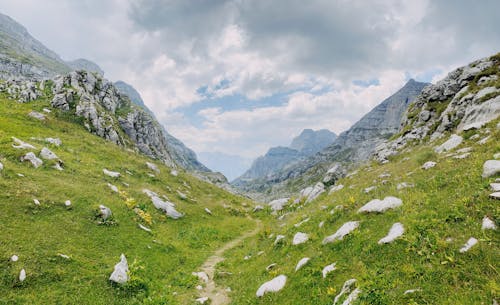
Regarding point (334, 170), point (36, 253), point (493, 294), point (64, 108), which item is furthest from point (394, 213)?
point (64, 108)

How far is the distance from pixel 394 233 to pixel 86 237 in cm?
1898

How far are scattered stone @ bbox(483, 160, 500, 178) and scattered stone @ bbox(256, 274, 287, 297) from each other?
11322 mm

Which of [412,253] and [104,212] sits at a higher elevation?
[104,212]

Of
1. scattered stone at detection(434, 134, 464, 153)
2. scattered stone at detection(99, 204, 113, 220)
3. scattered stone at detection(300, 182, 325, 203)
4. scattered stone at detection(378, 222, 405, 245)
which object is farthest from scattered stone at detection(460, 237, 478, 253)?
scattered stone at detection(300, 182, 325, 203)

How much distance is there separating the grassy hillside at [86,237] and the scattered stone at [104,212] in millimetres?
576

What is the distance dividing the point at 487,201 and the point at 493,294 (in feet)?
17.3

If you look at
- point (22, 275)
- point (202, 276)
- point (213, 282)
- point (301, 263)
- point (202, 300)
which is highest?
point (22, 275)

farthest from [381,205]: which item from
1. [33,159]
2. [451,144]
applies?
[33,159]

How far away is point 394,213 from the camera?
44.7 ft

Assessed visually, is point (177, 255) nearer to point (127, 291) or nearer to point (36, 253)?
point (127, 291)

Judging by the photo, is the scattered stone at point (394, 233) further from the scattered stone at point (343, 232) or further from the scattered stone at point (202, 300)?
the scattered stone at point (202, 300)

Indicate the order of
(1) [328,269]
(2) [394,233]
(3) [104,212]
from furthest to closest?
(3) [104,212]
(1) [328,269]
(2) [394,233]

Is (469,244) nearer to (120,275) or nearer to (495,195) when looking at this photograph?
(495,195)

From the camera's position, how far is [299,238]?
715 inches
